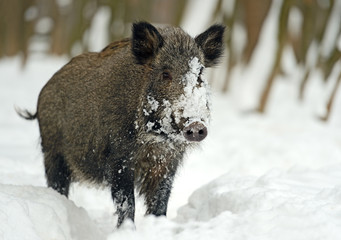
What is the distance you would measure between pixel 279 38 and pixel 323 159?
148 inches

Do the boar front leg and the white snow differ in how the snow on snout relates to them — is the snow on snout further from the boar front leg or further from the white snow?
the boar front leg

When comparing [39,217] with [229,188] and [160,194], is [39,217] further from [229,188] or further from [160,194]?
[229,188]

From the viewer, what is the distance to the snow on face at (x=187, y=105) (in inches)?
158

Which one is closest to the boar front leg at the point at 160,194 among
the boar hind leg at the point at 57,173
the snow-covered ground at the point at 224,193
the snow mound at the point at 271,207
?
the snow-covered ground at the point at 224,193

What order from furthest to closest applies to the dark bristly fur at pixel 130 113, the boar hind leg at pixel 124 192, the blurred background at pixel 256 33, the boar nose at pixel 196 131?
the blurred background at pixel 256 33
the boar hind leg at pixel 124 192
the dark bristly fur at pixel 130 113
the boar nose at pixel 196 131

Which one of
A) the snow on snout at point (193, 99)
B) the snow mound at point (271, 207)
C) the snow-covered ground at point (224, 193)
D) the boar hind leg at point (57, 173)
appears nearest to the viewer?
the snow mound at point (271, 207)

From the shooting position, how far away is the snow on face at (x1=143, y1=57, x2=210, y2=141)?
401cm

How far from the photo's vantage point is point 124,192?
4.64 meters

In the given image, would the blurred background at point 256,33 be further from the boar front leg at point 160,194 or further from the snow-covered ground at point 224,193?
the boar front leg at point 160,194

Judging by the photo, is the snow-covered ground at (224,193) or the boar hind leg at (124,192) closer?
the snow-covered ground at (224,193)

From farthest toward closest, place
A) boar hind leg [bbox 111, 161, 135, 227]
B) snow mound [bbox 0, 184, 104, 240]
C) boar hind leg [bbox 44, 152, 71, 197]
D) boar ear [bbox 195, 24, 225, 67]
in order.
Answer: boar hind leg [bbox 44, 152, 71, 197] < boar ear [bbox 195, 24, 225, 67] < boar hind leg [bbox 111, 161, 135, 227] < snow mound [bbox 0, 184, 104, 240]

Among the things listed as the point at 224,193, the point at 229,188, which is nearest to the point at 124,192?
the point at 224,193

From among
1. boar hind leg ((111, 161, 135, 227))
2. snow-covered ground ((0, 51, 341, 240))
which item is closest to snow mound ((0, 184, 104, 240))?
snow-covered ground ((0, 51, 341, 240))

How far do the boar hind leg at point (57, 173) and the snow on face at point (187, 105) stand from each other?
1322mm
